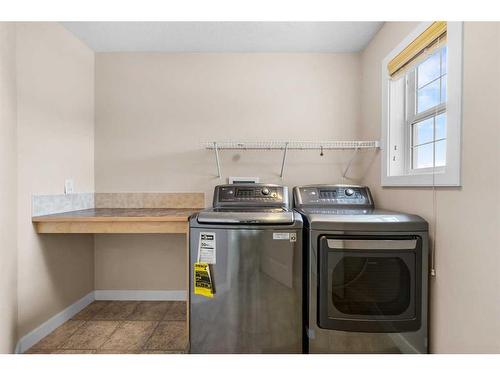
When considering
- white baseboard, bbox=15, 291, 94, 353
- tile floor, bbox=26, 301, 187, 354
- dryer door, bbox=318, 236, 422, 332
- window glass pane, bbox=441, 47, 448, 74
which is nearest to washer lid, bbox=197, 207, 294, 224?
dryer door, bbox=318, 236, 422, 332

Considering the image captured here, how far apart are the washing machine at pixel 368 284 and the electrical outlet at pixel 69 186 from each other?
1.88 m

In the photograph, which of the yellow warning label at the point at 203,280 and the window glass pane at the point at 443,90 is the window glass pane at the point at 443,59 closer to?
the window glass pane at the point at 443,90

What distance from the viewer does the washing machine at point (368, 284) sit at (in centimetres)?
Answer: 134

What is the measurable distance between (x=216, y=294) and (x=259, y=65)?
6.43ft

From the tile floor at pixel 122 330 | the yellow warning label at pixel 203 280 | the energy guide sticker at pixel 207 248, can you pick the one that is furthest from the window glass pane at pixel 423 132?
the tile floor at pixel 122 330

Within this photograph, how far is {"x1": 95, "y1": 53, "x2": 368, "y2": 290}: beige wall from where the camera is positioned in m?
2.25

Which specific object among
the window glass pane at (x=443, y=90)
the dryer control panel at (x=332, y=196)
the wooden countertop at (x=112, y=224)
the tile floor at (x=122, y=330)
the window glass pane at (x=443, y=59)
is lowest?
the tile floor at (x=122, y=330)

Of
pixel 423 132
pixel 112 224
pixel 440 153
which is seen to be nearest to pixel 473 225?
pixel 440 153

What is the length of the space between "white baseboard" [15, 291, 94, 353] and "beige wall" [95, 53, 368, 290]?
20 cm

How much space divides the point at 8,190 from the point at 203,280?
1.27 metres

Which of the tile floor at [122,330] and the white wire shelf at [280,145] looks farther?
the white wire shelf at [280,145]

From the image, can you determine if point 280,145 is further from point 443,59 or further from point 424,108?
point 443,59

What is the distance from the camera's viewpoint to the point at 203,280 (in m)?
1.42

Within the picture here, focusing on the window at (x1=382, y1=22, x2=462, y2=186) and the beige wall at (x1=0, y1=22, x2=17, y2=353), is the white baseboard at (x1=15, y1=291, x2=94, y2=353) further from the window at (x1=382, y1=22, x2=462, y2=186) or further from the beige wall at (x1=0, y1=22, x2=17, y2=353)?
the window at (x1=382, y1=22, x2=462, y2=186)
